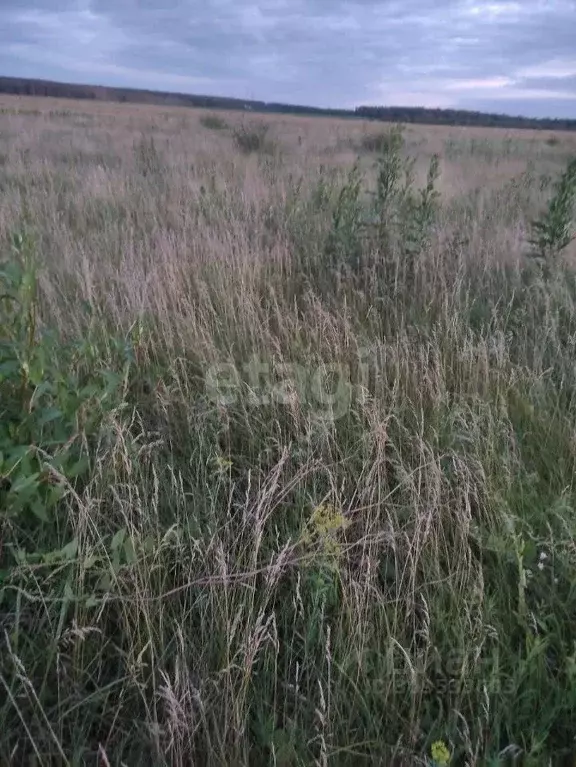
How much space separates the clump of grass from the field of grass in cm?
1951

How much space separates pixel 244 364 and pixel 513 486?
1.46 m

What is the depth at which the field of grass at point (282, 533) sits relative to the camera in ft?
5.44

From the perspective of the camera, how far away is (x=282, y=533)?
2.22 meters

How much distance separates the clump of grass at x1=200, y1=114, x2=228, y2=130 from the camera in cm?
→ 2168

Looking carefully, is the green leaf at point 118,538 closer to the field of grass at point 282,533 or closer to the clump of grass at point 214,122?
the field of grass at point 282,533

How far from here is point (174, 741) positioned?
1.56m

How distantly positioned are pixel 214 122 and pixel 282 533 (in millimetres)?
22711

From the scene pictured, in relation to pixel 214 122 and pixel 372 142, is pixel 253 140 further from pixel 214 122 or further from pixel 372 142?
pixel 214 122

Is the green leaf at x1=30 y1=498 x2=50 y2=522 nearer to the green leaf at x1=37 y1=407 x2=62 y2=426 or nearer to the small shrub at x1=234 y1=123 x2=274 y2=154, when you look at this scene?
the green leaf at x1=37 y1=407 x2=62 y2=426

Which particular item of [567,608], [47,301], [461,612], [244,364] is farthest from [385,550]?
[47,301]

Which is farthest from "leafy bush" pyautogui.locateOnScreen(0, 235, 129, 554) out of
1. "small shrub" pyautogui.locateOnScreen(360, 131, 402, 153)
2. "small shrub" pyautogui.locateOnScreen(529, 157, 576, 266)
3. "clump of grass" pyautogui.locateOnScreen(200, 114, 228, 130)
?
"clump of grass" pyautogui.locateOnScreen(200, 114, 228, 130)

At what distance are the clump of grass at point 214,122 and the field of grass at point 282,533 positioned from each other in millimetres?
19510

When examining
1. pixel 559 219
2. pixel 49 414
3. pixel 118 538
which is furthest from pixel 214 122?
pixel 118 538

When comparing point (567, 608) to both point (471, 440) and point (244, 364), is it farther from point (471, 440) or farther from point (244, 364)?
point (244, 364)
